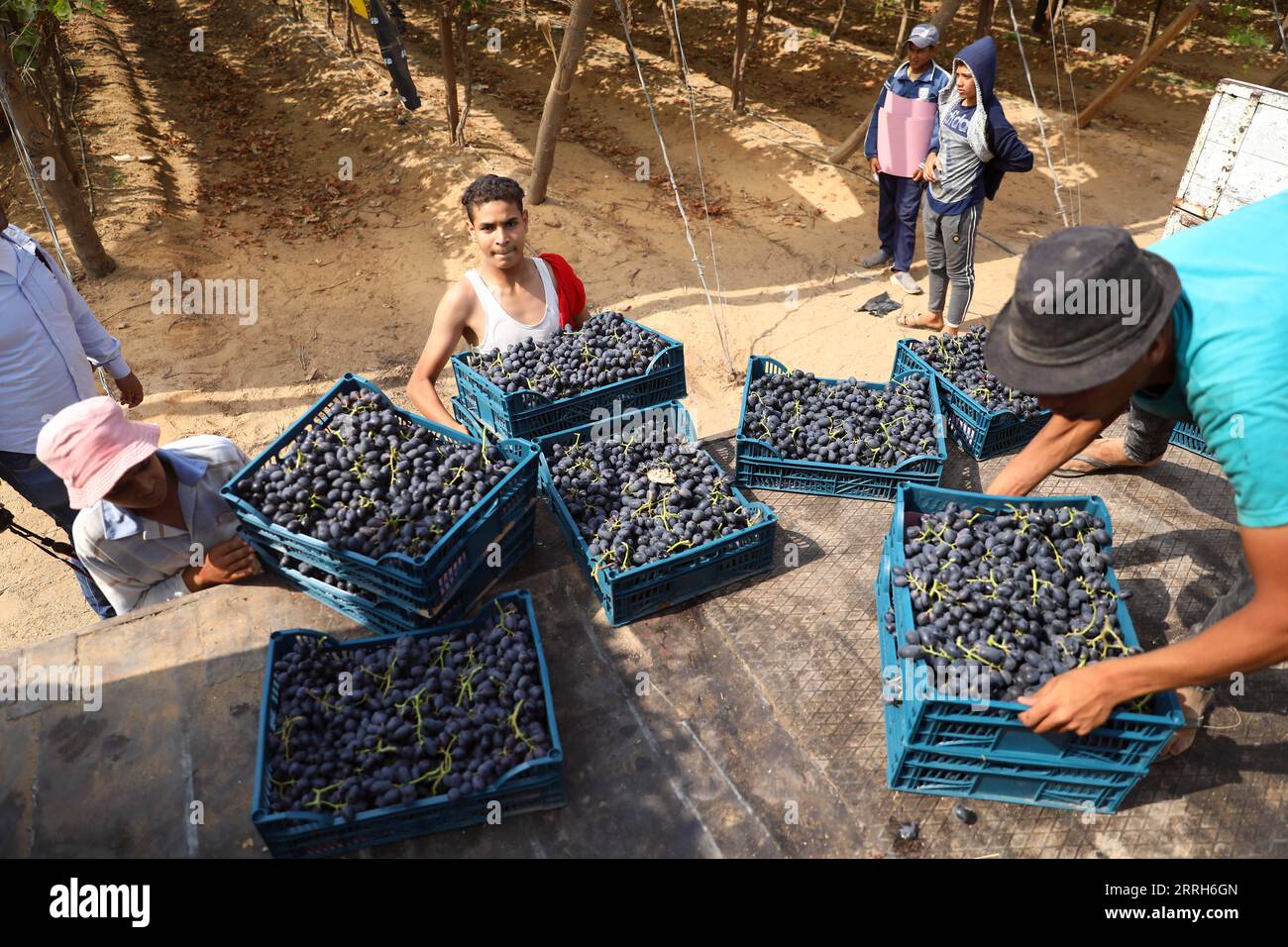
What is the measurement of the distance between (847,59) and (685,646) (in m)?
12.7

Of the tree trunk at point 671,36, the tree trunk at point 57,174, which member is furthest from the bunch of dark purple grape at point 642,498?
the tree trunk at point 671,36

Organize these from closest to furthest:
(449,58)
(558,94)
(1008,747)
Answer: (1008,747)
(558,94)
(449,58)

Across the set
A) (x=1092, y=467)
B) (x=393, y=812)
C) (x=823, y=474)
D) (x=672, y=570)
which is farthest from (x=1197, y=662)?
(x=393, y=812)

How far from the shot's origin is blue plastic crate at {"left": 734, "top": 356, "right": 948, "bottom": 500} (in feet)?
12.2

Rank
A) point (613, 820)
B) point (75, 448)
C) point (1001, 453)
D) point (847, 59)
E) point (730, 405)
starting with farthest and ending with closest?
1. point (847, 59)
2. point (730, 405)
3. point (1001, 453)
4. point (75, 448)
5. point (613, 820)

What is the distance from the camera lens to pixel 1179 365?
2184 millimetres

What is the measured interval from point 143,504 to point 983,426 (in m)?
3.77

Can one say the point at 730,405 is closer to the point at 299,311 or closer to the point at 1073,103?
the point at 299,311

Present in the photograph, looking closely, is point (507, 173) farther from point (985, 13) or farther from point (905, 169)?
point (985, 13)

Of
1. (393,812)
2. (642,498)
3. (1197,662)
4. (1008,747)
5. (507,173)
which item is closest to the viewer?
(1197,662)

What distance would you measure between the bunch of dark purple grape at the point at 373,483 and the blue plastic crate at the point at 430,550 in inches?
1.6

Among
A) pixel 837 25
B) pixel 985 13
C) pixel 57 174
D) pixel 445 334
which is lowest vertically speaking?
pixel 57 174

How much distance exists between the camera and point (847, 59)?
1299cm

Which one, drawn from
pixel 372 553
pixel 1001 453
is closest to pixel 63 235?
pixel 372 553
